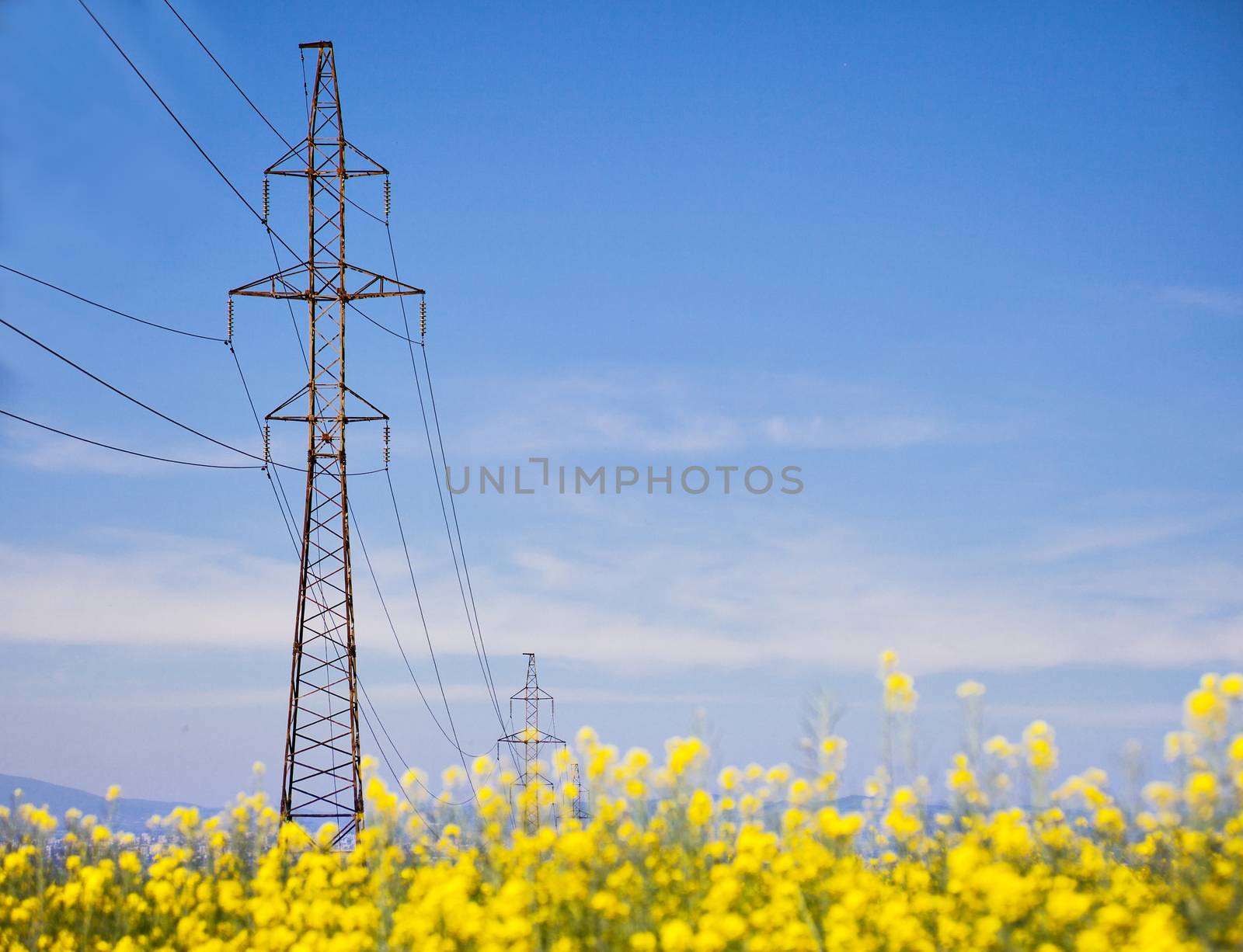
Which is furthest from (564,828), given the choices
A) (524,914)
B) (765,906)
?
(765,906)

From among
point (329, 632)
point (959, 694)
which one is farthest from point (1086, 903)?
point (329, 632)

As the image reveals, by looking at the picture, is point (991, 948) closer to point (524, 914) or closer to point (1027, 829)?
point (1027, 829)

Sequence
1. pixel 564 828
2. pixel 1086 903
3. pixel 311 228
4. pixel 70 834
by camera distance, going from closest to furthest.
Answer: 1. pixel 1086 903
2. pixel 564 828
3. pixel 70 834
4. pixel 311 228

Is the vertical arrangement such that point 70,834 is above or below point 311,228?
below

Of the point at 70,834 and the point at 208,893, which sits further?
the point at 70,834

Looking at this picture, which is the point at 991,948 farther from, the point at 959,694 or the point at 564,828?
the point at 564,828

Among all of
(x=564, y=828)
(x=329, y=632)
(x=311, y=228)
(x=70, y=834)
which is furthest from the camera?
(x=311, y=228)

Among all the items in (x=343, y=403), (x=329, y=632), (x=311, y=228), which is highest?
(x=311, y=228)

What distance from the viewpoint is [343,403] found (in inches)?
702

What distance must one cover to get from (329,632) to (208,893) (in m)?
8.32

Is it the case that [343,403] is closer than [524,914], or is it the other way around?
[524,914]

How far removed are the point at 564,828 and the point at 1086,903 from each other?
11.3ft

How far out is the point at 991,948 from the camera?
5645 mm

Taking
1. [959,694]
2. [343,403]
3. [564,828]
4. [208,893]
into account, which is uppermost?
[343,403]
